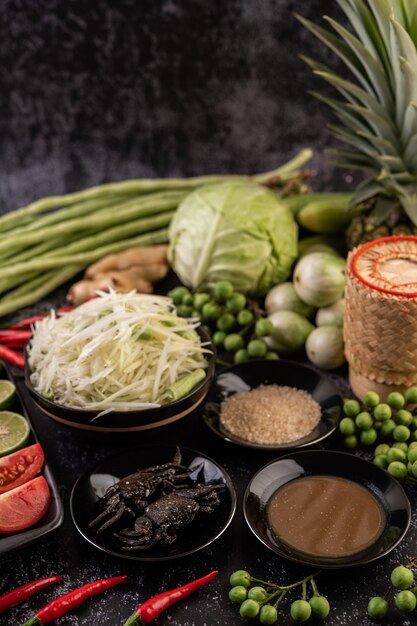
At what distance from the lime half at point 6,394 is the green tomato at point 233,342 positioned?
781 mm

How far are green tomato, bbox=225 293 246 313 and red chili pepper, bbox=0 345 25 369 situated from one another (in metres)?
0.79

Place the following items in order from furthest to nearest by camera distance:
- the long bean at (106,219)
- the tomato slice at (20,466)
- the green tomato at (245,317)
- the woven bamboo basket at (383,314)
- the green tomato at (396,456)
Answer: the long bean at (106,219)
the green tomato at (245,317)
the woven bamboo basket at (383,314)
the green tomato at (396,456)
the tomato slice at (20,466)

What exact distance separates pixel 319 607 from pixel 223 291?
4.35 feet

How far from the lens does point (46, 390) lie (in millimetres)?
2346

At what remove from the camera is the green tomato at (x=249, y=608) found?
1.89 meters

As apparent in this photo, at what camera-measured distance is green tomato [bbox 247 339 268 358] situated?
2805 mm

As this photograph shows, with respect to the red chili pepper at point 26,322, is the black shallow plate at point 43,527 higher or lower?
higher

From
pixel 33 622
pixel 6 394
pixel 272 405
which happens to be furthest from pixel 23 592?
pixel 272 405

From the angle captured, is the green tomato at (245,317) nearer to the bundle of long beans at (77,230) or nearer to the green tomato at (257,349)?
the green tomato at (257,349)

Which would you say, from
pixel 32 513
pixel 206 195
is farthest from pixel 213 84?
pixel 32 513

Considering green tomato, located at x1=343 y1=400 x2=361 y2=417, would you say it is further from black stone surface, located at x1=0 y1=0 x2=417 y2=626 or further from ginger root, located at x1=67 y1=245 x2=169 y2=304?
black stone surface, located at x1=0 y1=0 x2=417 y2=626

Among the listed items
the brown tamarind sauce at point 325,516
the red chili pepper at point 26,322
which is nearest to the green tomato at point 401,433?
the brown tamarind sauce at point 325,516

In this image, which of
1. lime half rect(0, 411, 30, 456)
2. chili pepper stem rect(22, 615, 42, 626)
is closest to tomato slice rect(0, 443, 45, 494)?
lime half rect(0, 411, 30, 456)

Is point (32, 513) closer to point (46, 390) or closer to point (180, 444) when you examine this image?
point (46, 390)
